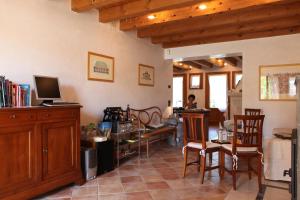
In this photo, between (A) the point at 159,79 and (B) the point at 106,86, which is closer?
(B) the point at 106,86

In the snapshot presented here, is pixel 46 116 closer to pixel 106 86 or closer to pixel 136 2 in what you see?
pixel 106 86

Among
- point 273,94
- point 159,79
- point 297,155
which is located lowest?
point 297,155

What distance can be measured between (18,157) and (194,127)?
2254 mm

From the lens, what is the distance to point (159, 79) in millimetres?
6383

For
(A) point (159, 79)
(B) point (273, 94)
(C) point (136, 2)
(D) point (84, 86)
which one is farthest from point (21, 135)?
(B) point (273, 94)

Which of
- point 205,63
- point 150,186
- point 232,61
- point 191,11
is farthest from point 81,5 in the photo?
point 232,61

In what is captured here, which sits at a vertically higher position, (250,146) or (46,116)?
(46,116)

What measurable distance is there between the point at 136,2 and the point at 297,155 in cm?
313

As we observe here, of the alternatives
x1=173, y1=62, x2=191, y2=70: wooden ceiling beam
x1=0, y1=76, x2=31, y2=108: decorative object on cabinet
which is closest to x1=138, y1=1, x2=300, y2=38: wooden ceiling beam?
x1=0, y1=76, x2=31, y2=108: decorative object on cabinet

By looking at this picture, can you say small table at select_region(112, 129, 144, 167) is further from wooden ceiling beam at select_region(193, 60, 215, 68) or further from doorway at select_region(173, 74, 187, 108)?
doorway at select_region(173, 74, 187, 108)

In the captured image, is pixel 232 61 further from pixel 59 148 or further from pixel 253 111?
pixel 59 148

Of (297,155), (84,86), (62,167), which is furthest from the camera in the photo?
(84,86)

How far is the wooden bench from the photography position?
506 cm

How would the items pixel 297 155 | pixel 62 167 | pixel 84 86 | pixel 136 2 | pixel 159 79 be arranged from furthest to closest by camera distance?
pixel 159 79 < pixel 84 86 < pixel 136 2 < pixel 62 167 < pixel 297 155
